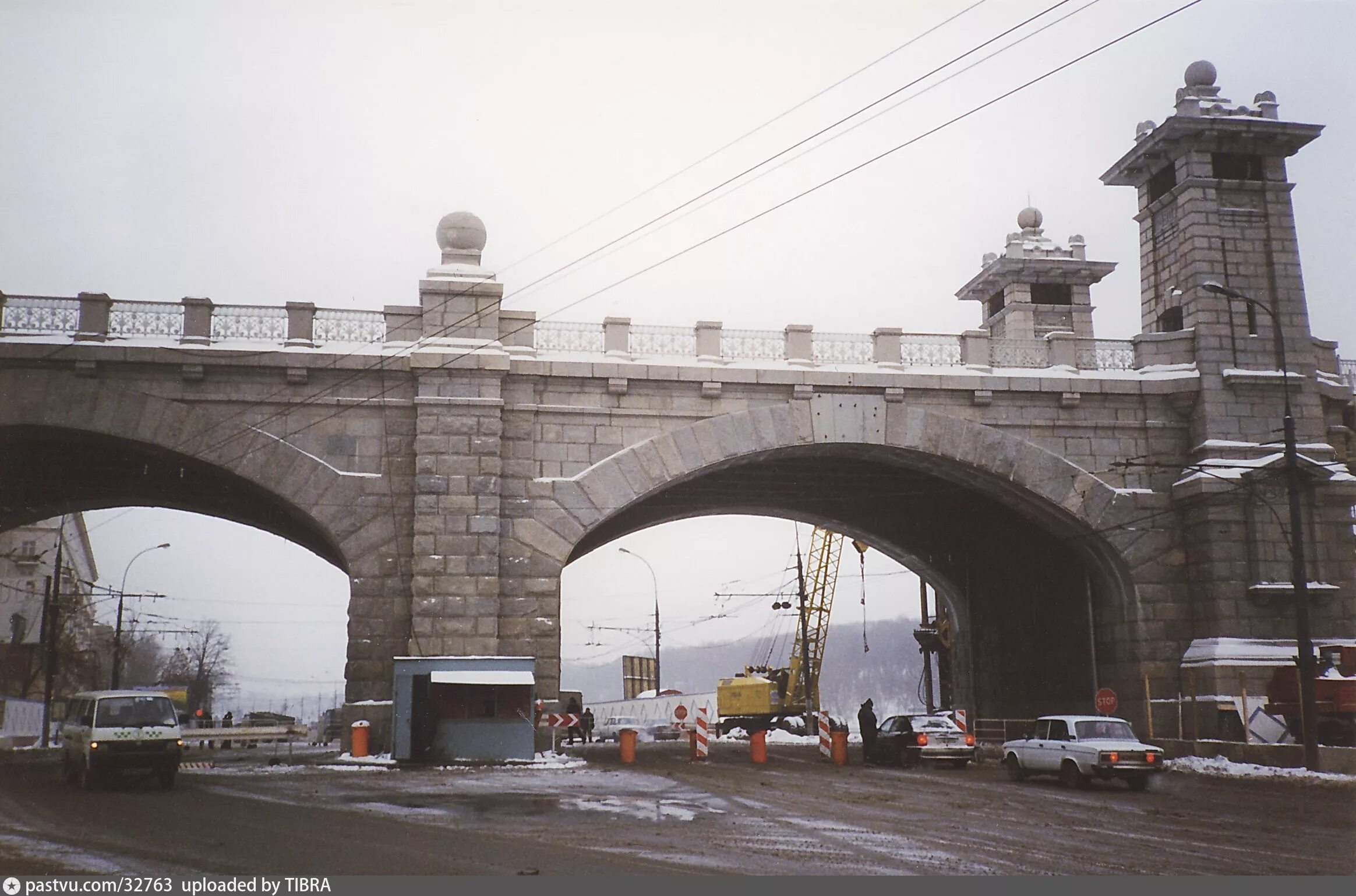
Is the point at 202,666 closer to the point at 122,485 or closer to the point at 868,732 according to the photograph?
the point at 122,485

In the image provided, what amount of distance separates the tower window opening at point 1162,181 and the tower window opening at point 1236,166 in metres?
1.00

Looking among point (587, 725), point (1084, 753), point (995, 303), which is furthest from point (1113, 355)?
point (587, 725)

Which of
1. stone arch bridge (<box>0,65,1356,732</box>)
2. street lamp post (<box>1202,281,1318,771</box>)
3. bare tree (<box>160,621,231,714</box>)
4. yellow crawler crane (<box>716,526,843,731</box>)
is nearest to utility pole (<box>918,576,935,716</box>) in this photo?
yellow crawler crane (<box>716,526,843,731</box>)

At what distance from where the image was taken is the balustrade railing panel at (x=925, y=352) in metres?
29.5

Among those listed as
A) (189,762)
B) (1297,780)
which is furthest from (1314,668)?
(189,762)

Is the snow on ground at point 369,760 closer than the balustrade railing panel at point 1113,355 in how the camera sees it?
Yes

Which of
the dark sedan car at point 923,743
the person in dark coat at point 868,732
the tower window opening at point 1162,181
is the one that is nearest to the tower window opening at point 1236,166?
the tower window opening at point 1162,181

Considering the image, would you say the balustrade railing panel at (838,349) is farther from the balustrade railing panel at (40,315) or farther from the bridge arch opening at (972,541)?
the balustrade railing panel at (40,315)

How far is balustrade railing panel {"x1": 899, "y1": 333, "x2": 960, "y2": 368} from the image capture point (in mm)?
29453

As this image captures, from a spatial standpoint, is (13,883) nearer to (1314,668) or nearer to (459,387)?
(459,387)

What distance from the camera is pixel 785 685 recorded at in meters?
57.5

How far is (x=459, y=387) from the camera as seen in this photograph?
2691cm

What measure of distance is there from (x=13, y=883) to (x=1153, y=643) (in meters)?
25.2

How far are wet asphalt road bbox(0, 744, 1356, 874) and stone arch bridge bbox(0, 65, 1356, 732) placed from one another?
583 centimetres
